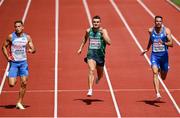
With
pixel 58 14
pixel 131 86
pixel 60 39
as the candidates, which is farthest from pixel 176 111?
pixel 58 14

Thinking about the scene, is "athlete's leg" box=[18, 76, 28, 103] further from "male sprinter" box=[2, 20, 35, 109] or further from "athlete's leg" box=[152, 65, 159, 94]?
"athlete's leg" box=[152, 65, 159, 94]

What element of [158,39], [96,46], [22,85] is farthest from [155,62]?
[22,85]

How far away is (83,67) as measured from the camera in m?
19.9

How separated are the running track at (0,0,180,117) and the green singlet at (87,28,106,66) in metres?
0.98

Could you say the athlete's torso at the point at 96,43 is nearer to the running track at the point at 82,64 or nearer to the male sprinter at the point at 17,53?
the running track at the point at 82,64

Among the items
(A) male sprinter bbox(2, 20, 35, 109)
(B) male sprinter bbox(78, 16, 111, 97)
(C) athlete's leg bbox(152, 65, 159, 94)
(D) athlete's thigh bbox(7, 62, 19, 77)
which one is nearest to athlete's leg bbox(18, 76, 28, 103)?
(A) male sprinter bbox(2, 20, 35, 109)

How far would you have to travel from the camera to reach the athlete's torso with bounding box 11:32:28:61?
1459cm

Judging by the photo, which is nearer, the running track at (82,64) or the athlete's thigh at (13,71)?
the athlete's thigh at (13,71)

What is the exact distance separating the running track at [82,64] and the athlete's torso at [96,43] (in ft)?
3.56

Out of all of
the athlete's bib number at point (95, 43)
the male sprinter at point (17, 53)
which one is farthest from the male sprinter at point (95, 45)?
the male sprinter at point (17, 53)

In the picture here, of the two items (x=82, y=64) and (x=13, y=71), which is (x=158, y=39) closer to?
(x=13, y=71)

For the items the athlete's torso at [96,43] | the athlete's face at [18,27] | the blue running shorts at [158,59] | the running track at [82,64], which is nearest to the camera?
the athlete's face at [18,27]

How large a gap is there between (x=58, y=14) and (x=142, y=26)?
3605 millimetres

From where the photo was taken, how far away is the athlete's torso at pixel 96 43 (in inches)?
600
